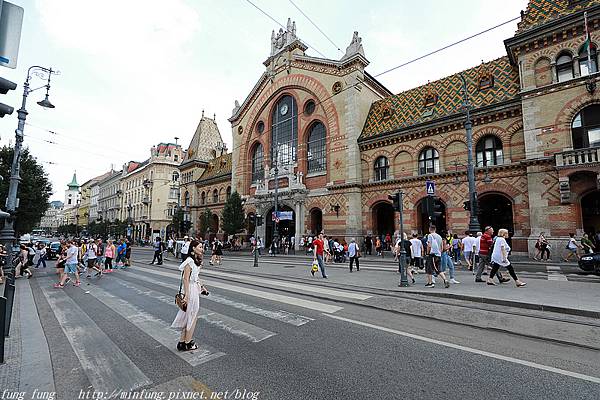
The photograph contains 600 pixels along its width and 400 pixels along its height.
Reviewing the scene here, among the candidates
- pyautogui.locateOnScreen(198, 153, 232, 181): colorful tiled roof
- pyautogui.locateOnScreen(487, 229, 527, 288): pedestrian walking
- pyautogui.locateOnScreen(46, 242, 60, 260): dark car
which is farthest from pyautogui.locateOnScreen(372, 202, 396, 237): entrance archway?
pyautogui.locateOnScreen(46, 242, 60, 260): dark car

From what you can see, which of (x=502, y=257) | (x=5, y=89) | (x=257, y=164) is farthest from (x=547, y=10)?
(x=257, y=164)

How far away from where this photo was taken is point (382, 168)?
2475 cm

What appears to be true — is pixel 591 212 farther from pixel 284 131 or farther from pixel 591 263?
pixel 284 131

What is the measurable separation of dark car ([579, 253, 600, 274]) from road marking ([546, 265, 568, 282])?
78cm

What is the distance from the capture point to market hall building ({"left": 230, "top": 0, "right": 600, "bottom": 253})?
15.9 meters

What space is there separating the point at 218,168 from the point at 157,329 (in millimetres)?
39006

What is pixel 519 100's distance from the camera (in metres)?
18.1

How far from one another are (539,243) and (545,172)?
4.13 m

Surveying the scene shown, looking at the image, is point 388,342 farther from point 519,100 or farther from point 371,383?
point 519,100

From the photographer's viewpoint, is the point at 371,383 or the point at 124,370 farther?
the point at 124,370

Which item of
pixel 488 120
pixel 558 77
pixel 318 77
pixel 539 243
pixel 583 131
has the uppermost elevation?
pixel 318 77

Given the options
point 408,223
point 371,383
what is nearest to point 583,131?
point 408,223

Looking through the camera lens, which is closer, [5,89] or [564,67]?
[5,89]

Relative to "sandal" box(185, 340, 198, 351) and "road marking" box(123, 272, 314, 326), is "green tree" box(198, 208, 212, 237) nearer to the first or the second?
"road marking" box(123, 272, 314, 326)
